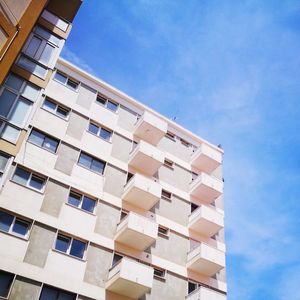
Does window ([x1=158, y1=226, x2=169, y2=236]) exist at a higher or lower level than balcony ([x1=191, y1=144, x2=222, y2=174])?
lower

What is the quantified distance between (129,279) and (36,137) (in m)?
9.81

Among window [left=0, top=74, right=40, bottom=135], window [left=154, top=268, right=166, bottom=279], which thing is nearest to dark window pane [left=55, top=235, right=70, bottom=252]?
window [left=154, top=268, right=166, bottom=279]

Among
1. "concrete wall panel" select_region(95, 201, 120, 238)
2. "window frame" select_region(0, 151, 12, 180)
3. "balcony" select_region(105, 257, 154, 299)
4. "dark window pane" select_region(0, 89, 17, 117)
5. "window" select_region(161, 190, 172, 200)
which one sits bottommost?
"balcony" select_region(105, 257, 154, 299)

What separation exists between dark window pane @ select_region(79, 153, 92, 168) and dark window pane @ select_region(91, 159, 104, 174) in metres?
0.29

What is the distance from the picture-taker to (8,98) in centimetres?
1827

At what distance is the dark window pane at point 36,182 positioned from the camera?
67.2 feet

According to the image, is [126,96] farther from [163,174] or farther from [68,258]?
[68,258]

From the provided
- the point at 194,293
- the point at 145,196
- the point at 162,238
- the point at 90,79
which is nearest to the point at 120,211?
the point at 145,196

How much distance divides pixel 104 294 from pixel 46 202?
19.0 feet

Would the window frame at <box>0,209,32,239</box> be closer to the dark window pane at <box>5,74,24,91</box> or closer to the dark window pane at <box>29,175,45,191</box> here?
the dark window pane at <box>29,175,45,191</box>

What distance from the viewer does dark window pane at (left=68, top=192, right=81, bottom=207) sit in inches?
Answer: 847

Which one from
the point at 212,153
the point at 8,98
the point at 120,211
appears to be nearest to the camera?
the point at 8,98

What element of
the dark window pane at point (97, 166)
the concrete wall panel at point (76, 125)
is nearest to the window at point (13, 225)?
the dark window pane at point (97, 166)

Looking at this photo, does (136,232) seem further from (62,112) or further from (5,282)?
(62,112)
